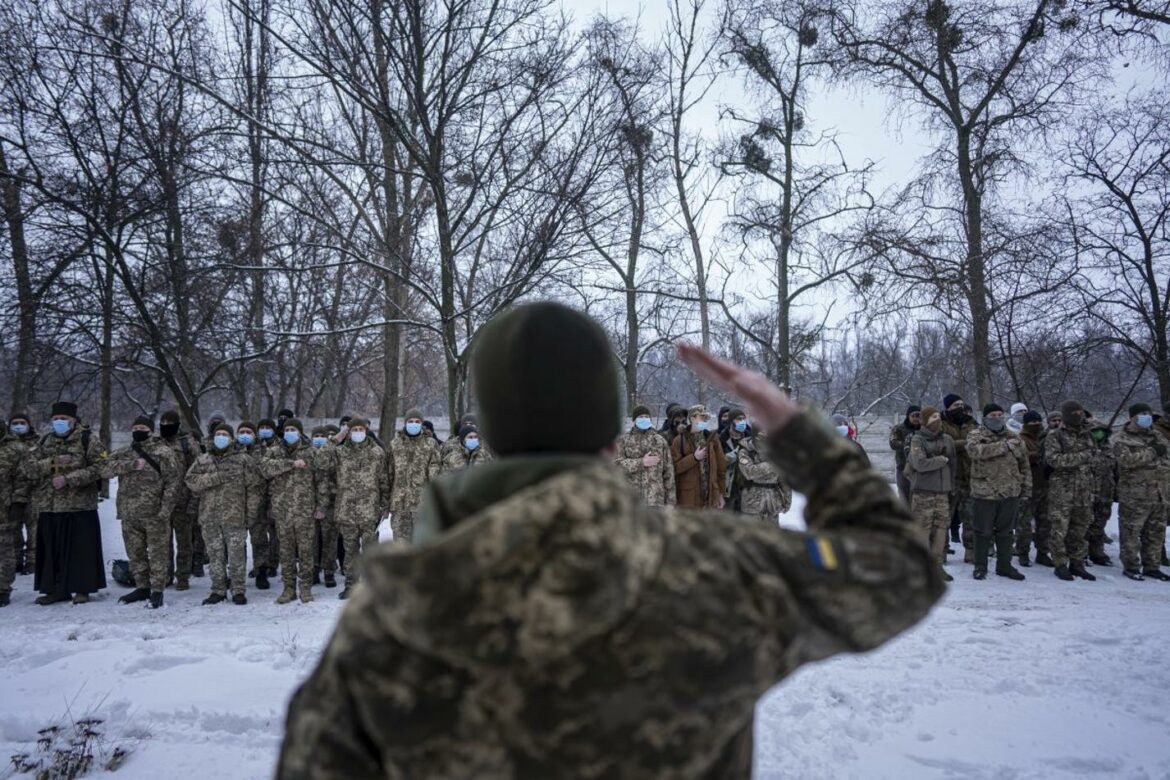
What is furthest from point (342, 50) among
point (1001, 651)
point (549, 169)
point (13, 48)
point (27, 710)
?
point (1001, 651)

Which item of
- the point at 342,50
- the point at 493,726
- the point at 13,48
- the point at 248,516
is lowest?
the point at 248,516

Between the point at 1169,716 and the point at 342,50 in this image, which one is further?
the point at 342,50

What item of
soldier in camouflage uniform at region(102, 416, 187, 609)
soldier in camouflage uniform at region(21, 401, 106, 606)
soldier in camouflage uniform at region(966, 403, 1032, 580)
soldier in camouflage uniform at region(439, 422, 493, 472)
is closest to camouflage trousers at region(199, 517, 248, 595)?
soldier in camouflage uniform at region(102, 416, 187, 609)

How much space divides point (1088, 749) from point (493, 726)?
4.38 m

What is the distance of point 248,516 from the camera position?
8195mm

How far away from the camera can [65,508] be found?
7.79 m

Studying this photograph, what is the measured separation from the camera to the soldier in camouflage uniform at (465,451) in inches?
340

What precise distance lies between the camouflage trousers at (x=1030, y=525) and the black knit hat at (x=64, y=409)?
1156 centimetres

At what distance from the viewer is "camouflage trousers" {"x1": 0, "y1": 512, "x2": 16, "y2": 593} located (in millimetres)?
7742

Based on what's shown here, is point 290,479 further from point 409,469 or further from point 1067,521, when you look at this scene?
point 1067,521

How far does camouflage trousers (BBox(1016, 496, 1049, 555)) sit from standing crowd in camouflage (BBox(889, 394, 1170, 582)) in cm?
2

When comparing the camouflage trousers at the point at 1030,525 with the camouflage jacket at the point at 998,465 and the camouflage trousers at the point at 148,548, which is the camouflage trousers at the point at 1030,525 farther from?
the camouflage trousers at the point at 148,548

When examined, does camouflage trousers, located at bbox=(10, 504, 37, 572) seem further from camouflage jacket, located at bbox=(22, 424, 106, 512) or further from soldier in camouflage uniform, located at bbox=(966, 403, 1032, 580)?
soldier in camouflage uniform, located at bbox=(966, 403, 1032, 580)

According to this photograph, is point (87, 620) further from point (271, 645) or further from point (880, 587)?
point (880, 587)
